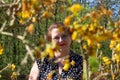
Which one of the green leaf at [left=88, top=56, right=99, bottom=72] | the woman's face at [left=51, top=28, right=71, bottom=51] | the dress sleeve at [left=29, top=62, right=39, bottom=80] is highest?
the green leaf at [left=88, top=56, right=99, bottom=72]

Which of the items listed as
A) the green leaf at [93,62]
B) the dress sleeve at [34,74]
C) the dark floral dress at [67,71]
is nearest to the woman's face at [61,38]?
the dark floral dress at [67,71]

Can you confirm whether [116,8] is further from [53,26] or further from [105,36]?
[105,36]

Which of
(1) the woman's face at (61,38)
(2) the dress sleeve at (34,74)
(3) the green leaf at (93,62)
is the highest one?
(3) the green leaf at (93,62)

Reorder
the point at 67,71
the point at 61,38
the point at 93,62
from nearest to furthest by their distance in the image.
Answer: the point at 93,62, the point at 61,38, the point at 67,71

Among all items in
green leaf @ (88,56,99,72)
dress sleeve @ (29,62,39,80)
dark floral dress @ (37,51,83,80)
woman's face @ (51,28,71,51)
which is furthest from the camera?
dress sleeve @ (29,62,39,80)

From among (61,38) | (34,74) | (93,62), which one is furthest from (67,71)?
(93,62)

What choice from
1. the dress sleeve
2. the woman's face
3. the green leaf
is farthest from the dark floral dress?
the green leaf

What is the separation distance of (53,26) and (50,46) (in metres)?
2.35

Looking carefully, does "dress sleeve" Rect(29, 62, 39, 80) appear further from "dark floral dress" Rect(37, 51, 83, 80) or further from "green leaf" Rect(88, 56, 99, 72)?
"green leaf" Rect(88, 56, 99, 72)

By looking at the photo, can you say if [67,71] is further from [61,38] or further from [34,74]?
[61,38]

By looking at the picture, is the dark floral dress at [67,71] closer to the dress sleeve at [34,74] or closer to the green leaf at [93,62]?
the dress sleeve at [34,74]

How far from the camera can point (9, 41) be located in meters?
14.6

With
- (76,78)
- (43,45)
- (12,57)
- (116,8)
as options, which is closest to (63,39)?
(76,78)

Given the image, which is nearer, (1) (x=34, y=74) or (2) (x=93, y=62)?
(2) (x=93, y=62)
